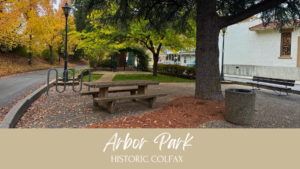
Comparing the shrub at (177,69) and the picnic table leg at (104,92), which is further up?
the shrub at (177,69)

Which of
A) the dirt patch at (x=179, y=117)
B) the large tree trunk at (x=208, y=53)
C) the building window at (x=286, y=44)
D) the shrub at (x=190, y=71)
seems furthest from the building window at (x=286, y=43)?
the dirt patch at (x=179, y=117)

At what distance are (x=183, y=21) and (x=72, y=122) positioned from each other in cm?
749

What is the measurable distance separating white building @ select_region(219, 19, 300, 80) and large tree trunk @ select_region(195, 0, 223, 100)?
45.6ft

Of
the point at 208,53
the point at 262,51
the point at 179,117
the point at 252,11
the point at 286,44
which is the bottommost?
the point at 179,117

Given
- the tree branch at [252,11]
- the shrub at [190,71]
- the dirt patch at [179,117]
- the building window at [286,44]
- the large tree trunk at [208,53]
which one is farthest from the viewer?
the shrub at [190,71]

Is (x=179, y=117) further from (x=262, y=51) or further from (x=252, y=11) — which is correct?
(x=262, y=51)

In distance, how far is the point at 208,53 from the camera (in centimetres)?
718

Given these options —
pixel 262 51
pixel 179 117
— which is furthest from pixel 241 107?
pixel 262 51

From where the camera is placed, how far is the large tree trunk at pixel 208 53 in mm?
7180

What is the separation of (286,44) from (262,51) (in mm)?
2134

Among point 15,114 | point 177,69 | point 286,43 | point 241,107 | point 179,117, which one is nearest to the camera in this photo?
point 241,107

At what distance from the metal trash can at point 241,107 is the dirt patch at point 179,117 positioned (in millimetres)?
484

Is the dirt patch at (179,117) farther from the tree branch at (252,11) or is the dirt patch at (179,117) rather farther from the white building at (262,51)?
the white building at (262,51)
